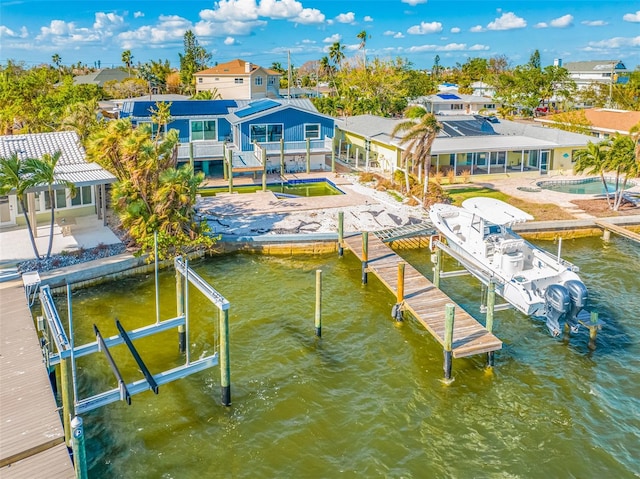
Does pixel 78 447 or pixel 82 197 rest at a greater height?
pixel 82 197

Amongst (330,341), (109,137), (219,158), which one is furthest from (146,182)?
(219,158)

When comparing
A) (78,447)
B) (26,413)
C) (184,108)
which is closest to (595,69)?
(184,108)

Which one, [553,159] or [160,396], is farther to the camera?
[553,159]

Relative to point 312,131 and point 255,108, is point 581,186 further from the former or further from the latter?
point 255,108

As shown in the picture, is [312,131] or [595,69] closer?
[312,131]

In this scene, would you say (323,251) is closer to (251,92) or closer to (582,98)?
(251,92)

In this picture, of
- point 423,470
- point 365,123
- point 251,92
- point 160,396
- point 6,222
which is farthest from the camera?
point 251,92
